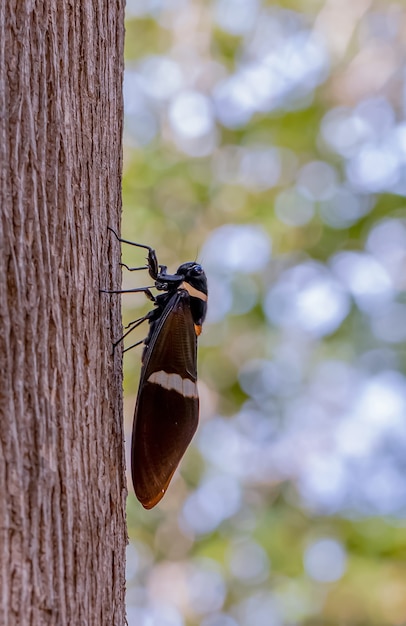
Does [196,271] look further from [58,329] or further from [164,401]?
[58,329]

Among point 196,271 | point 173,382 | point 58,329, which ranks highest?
point 196,271

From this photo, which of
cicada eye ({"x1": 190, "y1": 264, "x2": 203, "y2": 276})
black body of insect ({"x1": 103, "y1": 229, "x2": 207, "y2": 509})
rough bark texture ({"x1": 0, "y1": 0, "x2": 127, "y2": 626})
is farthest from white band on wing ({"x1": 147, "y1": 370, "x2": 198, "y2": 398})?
cicada eye ({"x1": 190, "y1": 264, "x2": 203, "y2": 276})

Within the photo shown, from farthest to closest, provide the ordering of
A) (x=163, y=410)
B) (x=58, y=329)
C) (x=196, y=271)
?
(x=196, y=271)
(x=163, y=410)
(x=58, y=329)

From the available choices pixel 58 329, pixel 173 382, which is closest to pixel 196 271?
pixel 173 382

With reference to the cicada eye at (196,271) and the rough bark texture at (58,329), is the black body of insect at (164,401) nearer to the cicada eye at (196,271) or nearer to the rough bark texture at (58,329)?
the cicada eye at (196,271)

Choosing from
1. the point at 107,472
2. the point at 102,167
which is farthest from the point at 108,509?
the point at 102,167

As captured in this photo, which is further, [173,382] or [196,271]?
[196,271]

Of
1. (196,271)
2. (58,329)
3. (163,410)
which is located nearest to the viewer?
(58,329)

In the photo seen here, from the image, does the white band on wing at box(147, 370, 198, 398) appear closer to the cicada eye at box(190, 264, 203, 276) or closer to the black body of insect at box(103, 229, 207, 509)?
the black body of insect at box(103, 229, 207, 509)
